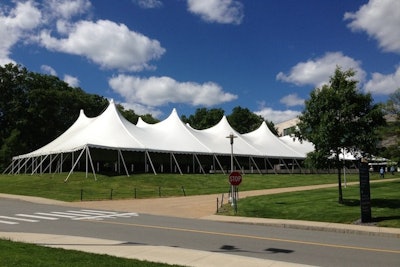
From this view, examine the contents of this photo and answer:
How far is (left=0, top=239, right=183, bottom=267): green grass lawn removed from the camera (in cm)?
778

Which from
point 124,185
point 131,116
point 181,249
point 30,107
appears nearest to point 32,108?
point 30,107

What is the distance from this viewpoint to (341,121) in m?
21.5

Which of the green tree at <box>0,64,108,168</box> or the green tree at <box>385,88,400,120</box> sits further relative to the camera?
the green tree at <box>0,64,108,168</box>

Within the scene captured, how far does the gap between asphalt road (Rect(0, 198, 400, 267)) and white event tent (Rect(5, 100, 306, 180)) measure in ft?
80.6

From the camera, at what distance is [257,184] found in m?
42.8

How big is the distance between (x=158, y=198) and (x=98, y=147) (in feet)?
46.1

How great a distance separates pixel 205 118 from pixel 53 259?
10671 centimetres

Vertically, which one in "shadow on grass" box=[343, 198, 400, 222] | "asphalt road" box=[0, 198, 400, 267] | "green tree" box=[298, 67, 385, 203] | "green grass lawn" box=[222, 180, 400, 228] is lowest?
"asphalt road" box=[0, 198, 400, 267]

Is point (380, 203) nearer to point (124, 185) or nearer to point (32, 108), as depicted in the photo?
Answer: point (124, 185)

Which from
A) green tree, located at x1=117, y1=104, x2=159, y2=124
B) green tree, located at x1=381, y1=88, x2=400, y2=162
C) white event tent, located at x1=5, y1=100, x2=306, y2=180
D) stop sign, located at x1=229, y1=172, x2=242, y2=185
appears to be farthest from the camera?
green tree, located at x1=117, y1=104, x2=159, y2=124

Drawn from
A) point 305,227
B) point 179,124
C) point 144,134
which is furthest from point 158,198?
point 179,124

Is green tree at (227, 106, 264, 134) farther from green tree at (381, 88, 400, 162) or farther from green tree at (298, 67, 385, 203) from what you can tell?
green tree at (298, 67, 385, 203)

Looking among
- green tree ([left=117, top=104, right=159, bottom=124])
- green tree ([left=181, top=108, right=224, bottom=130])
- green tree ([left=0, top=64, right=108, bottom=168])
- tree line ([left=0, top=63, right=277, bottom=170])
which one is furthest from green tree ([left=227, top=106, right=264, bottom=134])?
green tree ([left=0, top=64, right=108, bottom=168])

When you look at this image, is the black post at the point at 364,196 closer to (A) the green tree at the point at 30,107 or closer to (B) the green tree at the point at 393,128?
(B) the green tree at the point at 393,128
